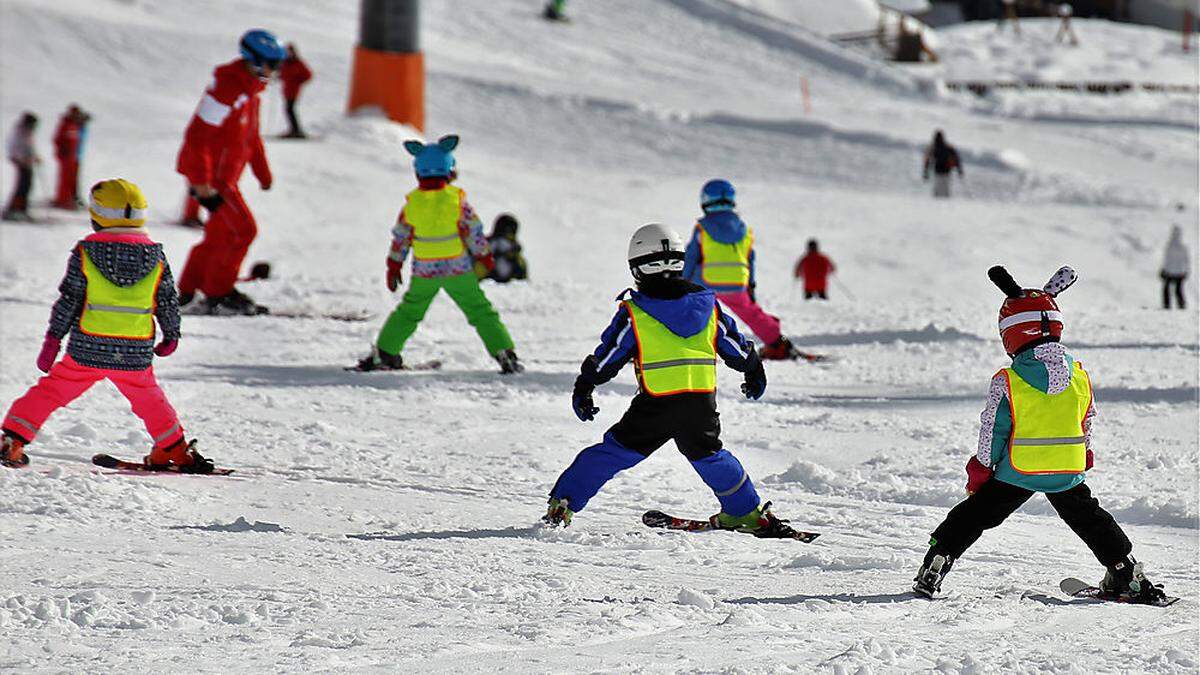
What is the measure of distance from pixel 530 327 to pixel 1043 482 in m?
6.84

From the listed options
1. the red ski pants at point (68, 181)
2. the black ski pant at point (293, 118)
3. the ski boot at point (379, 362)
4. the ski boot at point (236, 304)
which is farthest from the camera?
the black ski pant at point (293, 118)

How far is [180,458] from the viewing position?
6.54 m

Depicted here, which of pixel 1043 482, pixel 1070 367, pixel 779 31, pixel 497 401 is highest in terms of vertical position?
pixel 779 31

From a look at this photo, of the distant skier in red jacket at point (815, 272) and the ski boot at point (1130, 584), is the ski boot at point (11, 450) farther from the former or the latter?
the distant skier in red jacket at point (815, 272)

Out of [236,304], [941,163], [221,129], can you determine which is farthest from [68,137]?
[941,163]

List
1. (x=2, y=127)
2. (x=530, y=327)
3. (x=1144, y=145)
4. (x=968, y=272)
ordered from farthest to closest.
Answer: (x=1144, y=145) → (x=2, y=127) → (x=968, y=272) → (x=530, y=327)

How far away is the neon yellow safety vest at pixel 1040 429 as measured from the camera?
5.22 m

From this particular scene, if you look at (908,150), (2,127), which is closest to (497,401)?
(2,127)

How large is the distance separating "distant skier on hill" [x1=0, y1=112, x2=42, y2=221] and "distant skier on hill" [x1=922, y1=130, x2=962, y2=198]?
12793mm

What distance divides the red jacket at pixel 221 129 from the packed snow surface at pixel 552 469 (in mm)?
1128

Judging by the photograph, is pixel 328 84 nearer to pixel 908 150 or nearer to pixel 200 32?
pixel 200 32

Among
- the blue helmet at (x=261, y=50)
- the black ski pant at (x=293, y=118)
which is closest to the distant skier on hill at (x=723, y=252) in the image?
the blue helmet at (x=261, y=50)

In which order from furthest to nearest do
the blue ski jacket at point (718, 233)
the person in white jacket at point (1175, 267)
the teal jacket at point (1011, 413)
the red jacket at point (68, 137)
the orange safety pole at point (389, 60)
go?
the orange safety pole at point (389, 60)
the red jacket at point (68, 137)
the person in white jacket at point (1175, 267)
the blue ski jacket at point (718, 233)
the teal jacket at point (1011, 413)

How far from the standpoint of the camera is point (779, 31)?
37.6 meters
